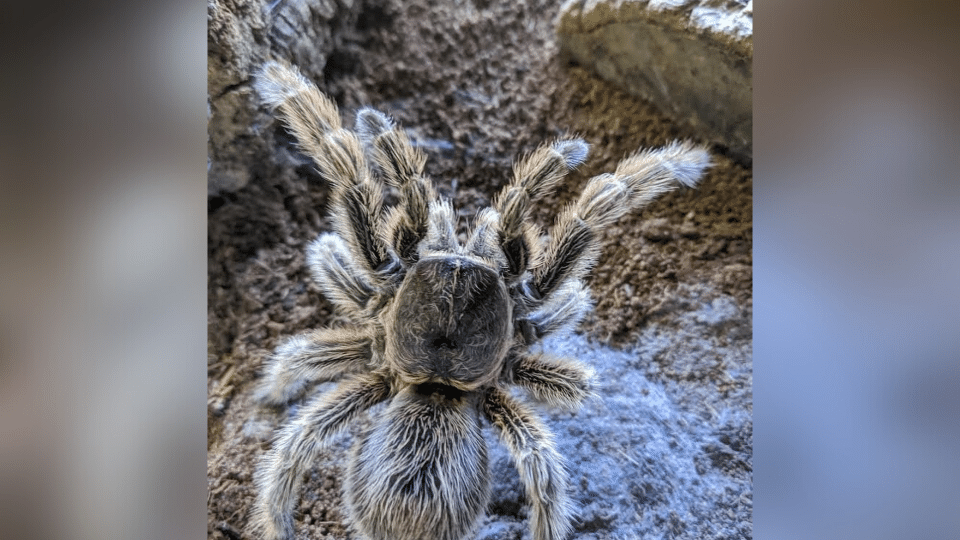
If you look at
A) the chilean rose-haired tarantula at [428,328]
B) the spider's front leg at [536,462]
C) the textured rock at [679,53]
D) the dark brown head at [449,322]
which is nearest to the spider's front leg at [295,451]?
the chilean rose-haired tarantula at [428,328]

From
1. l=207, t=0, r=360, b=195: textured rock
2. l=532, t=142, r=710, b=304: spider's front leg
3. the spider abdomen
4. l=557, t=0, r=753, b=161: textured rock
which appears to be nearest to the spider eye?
the spider abdomen

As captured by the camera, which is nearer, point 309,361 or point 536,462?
point 536,462

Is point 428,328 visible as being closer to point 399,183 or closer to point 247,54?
point 399,183

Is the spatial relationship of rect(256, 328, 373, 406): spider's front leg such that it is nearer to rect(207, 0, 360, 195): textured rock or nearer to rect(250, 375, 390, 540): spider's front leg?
rect(250, 375, 390, 540): spider's front leg

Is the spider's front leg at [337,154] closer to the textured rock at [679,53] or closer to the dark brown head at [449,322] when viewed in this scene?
the dark brown head at [449,322]

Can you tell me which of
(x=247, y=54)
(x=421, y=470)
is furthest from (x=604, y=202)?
(x=247, y=54)
